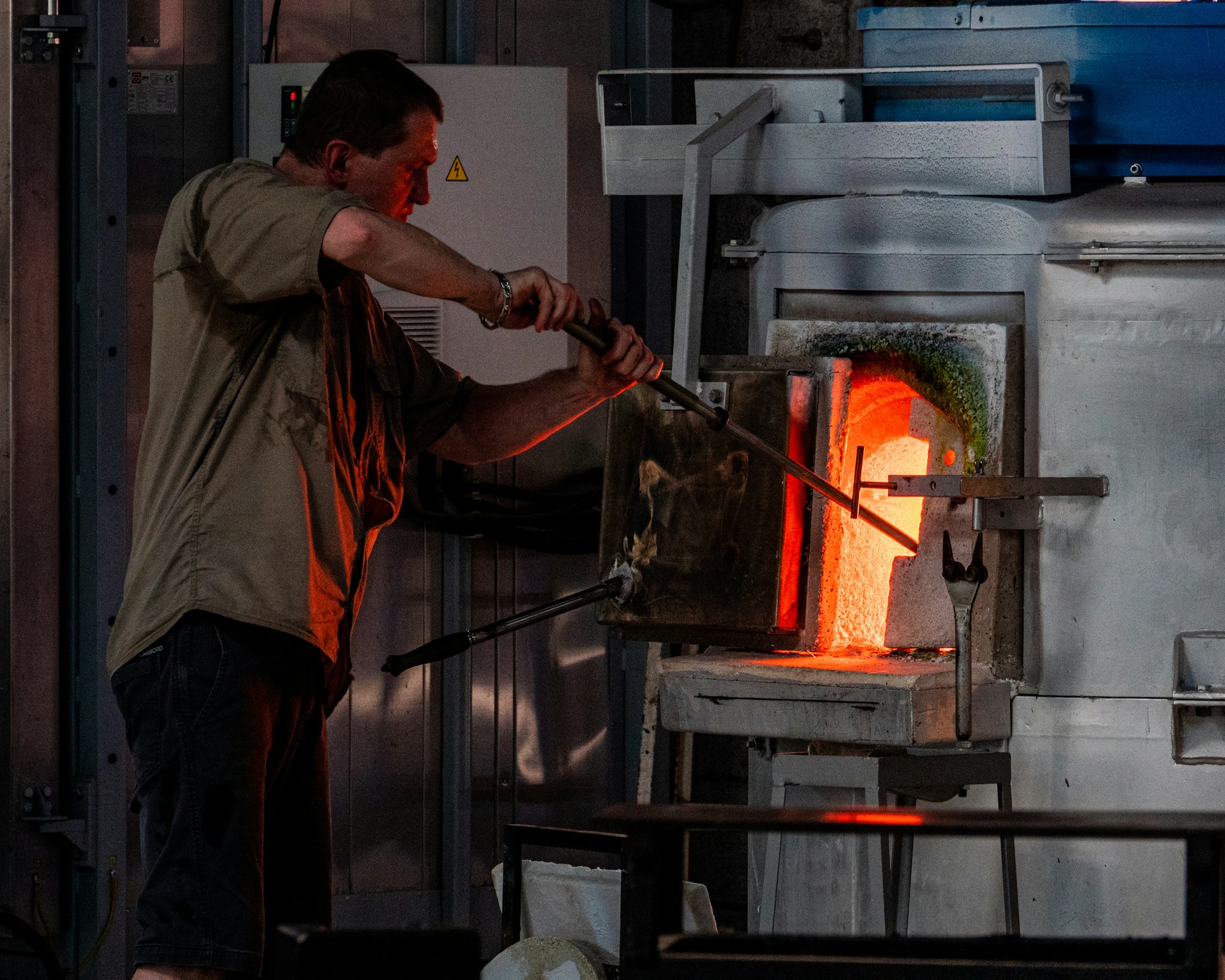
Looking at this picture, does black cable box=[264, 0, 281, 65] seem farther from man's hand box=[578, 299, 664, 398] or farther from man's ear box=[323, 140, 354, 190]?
man's hand box=[578, 299, 664, 398]

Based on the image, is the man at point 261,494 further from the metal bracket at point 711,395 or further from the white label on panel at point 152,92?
the white label on panel at point 152,92

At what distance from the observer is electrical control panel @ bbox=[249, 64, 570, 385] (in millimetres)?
3812

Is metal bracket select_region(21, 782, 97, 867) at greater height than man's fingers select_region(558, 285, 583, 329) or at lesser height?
lesser

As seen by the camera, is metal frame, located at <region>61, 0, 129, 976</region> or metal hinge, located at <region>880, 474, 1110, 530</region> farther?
metal frame, located at <region>61, 0, 129, 976</region>

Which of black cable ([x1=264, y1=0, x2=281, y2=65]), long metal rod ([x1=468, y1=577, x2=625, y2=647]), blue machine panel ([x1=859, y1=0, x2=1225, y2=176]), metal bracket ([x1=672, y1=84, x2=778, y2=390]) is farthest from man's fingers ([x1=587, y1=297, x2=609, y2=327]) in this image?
black cable ([x1=264, y1=0, x2=281, y2=65])

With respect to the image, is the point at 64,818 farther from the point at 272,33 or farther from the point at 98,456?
the point at 272,33

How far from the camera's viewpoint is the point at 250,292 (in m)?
2.23

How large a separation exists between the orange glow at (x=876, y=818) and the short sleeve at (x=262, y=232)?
109 centimetres

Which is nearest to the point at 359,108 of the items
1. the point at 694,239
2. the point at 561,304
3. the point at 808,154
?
the point at 561,304

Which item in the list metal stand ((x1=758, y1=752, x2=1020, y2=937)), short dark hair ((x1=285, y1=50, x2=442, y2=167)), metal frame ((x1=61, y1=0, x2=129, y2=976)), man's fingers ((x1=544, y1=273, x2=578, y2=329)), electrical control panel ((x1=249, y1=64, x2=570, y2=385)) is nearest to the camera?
man's fingers ((x1=544, y1=273, x2=578, y2=329))

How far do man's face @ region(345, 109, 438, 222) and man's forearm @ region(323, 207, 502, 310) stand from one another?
28 cm

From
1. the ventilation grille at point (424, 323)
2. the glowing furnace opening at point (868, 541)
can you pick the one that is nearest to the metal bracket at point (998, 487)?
the glowing furnace opening at point (868, 541)

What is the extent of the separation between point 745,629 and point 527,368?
1.19m

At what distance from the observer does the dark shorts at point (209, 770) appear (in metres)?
2.11
